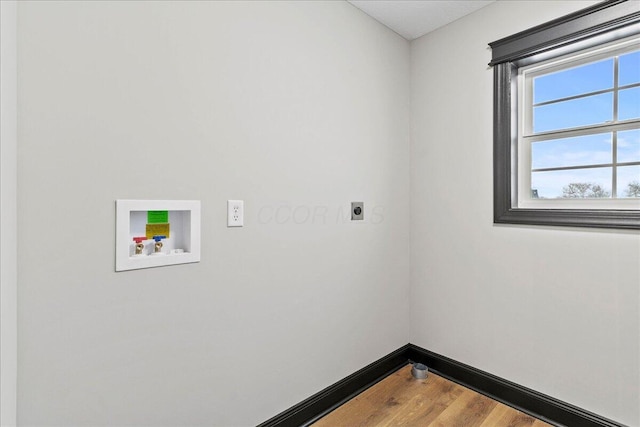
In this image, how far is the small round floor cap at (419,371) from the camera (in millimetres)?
2217

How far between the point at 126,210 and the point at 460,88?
208cm

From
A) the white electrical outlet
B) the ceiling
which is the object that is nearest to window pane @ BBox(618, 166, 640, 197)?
the ceiling

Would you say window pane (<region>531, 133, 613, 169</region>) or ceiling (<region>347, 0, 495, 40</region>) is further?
ceiling (<region>347, 0, 495, 40</region>)

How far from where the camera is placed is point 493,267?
202cm

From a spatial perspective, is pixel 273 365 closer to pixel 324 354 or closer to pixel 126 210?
pixel 324 354

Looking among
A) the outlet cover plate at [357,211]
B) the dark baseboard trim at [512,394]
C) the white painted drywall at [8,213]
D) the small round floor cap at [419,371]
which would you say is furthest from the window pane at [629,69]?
the white painted drywall at [8,213]

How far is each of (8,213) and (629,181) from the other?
8.33 ft

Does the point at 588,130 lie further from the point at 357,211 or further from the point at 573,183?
the point at 357,211

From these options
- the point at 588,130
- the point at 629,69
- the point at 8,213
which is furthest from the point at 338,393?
the point at 629,69

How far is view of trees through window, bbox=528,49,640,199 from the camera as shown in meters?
1.62

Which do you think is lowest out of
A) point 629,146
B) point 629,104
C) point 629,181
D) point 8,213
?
point 8,213

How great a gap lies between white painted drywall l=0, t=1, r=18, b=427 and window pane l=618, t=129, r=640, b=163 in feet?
8.18

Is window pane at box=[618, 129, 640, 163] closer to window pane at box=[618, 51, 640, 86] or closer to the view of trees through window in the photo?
the view of trees through window

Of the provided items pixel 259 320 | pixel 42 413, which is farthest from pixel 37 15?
pixel 259 320
